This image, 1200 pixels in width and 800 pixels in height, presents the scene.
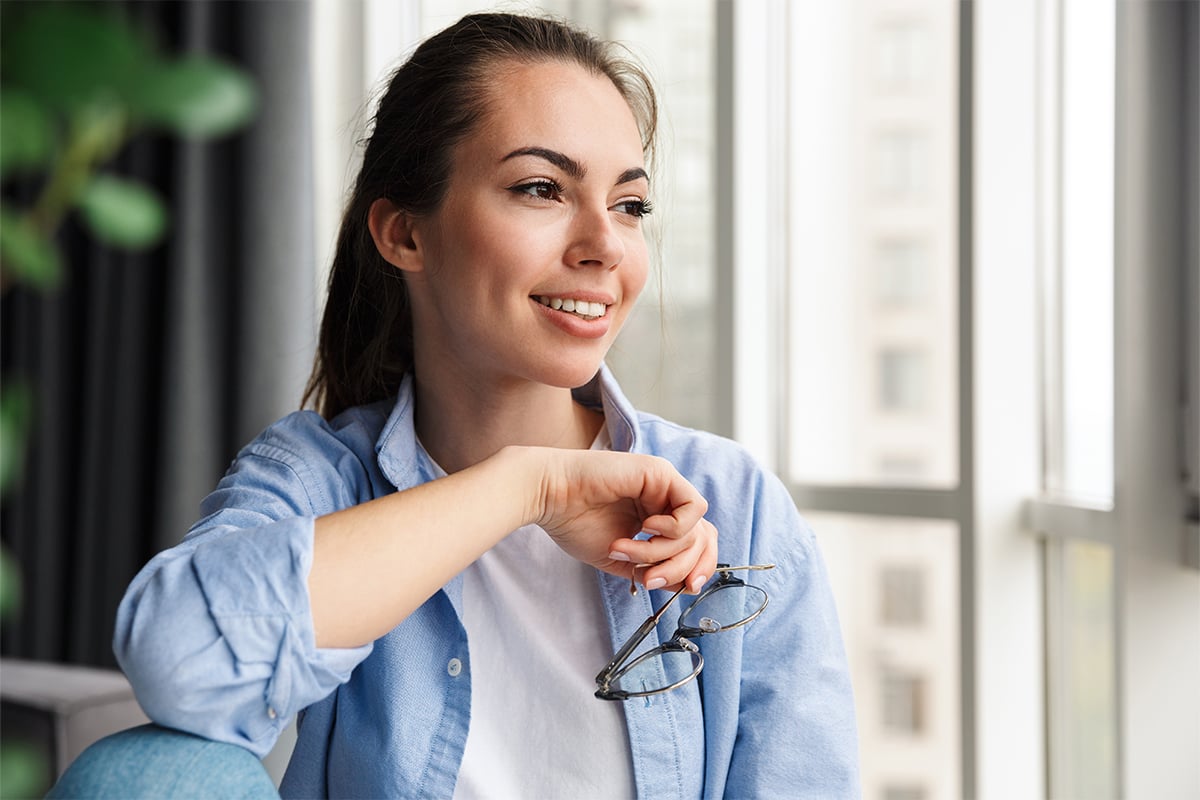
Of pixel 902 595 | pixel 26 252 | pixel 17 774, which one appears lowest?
pixel 902 595

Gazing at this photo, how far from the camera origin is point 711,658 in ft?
4.13

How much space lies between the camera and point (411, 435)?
1.40 metres

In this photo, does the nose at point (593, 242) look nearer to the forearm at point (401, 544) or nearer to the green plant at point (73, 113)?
the forearm at point (401, 544)

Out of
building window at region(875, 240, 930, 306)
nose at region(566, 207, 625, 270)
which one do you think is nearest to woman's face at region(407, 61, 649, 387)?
nose at region(566, 207, 625, 270)

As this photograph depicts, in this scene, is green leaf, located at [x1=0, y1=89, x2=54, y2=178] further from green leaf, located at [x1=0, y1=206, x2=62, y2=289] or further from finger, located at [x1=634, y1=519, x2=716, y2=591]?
finger, located at [x1=634, y1=519, x2=716, y2=591]

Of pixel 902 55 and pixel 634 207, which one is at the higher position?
pixel 902 55

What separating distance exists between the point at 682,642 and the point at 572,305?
388 mm

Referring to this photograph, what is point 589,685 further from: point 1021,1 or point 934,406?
point 1021,1

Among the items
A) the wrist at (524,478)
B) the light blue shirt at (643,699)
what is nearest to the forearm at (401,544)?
the wrist at (524,478)

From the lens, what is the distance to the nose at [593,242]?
126cm

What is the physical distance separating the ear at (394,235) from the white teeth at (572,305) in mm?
196

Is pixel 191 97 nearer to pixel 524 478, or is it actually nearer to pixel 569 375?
pixel 524 478

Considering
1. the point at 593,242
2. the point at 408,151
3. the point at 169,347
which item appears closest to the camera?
the point at 593,242

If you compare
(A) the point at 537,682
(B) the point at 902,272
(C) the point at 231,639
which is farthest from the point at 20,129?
→ (B) the point at 902,272
